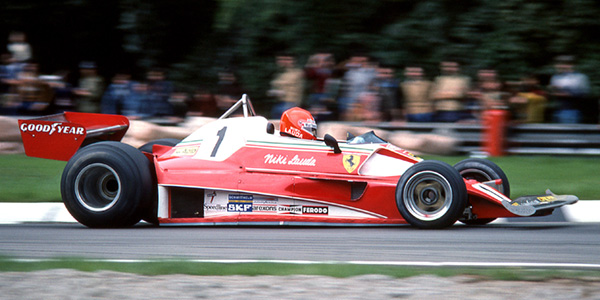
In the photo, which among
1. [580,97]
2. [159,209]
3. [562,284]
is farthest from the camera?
[580,97]

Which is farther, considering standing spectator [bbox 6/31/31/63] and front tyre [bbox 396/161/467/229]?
standing spectator [bbox 6/31/31/63]

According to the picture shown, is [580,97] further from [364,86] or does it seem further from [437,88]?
[364,86]

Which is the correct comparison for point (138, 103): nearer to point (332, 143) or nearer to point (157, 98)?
point (157, 98)

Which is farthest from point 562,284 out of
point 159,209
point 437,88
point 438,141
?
point 437,88

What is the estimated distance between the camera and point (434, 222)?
6.95 meters

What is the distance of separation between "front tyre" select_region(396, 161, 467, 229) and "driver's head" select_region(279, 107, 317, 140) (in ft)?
3.92

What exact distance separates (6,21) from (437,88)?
897 cm

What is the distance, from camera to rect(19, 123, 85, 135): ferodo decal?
763 centimetres

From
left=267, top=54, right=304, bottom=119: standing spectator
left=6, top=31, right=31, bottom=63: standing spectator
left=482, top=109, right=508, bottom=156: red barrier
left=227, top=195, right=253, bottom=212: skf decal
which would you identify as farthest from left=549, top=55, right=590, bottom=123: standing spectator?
left=6, top=31, right=31, bottom=63: standing spectator

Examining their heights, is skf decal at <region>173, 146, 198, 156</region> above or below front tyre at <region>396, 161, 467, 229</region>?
above

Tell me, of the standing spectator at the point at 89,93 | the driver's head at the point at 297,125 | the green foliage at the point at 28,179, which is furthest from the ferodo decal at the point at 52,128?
the standing spectator at the point at 89,93

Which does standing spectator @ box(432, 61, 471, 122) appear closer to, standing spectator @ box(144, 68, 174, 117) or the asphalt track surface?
standing spectator @ box(144, 68, 174, 117)

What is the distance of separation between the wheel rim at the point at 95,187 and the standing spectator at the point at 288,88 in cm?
592

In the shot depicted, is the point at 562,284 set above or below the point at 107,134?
below
